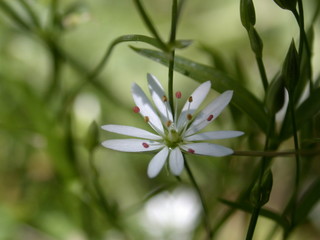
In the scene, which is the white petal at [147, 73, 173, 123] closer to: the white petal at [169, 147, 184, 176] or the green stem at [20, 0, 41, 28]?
the white petal at [169, 147, 184, 176]

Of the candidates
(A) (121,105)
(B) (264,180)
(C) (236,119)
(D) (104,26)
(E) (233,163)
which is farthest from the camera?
(D) (104,26)

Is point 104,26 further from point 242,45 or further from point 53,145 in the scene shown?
point 53,145

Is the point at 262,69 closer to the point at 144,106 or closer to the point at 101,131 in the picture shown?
the point at 144,106

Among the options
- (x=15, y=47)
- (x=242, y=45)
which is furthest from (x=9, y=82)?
(x=242, y=45)

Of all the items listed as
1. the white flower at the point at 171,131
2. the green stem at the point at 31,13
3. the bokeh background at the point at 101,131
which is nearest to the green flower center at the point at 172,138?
the white flower at the point at 171,131

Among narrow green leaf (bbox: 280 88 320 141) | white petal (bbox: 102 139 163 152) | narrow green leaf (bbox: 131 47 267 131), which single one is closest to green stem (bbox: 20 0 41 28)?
narrow green leaf (bbox: 131 47 267 131)

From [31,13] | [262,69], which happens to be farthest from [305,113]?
[31,13]

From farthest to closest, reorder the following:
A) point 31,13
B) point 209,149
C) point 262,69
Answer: point 31,13 < point 262,69 < point 209,149
